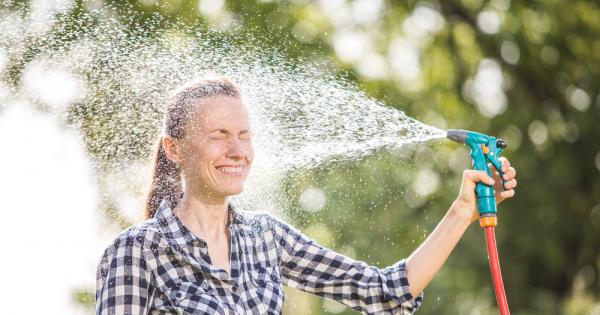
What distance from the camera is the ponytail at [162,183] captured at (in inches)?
108

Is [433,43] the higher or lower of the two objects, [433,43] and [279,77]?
the higher

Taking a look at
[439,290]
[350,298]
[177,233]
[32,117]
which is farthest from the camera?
[439,290]

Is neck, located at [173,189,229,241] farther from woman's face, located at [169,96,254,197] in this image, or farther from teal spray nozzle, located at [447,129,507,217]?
teal spray nozzle, located at [447,129,507,217]

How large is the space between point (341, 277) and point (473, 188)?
51cm

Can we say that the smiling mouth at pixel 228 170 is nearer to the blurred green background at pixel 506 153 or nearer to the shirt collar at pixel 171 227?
the shirt collar at pixel 171 227

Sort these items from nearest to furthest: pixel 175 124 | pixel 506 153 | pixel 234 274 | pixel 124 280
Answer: pixel 124 280 < pixel 234 274 < pixel 175 124 < pixel 506 153

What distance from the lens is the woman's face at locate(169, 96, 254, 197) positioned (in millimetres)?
2600

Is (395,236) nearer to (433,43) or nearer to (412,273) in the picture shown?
(433,43)

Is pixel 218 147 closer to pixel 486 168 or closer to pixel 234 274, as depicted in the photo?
pixel 234 274

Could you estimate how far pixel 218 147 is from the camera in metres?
2.61

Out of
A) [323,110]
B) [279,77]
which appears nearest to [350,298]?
[323,110]

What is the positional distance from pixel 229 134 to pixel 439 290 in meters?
5.26

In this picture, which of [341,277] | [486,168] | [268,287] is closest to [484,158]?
[486,168]

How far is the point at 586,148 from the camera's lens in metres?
7.70
